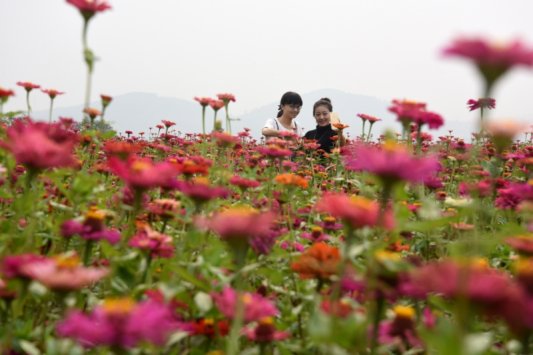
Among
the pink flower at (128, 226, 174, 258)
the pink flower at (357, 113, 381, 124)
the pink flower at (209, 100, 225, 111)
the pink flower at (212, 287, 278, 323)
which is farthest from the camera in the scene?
the pink flower at (357, 113, 381, 124)

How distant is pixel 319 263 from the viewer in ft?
3.46

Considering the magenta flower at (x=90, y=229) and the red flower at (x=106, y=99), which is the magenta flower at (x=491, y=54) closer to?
the magenta flower at (x=90, y=229)

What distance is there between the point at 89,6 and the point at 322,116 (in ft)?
14.4

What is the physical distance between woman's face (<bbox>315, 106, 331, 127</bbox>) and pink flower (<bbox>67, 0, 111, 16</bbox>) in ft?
14.4

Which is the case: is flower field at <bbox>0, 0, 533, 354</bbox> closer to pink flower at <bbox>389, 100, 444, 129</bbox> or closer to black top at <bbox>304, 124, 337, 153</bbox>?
pink flower at <bbox>389, 100, 444, 129</bbox>

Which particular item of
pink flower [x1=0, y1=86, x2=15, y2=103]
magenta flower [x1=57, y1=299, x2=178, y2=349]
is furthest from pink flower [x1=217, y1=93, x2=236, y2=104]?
magenta flower [x1=57, y1=299, x2=178, y2=349]

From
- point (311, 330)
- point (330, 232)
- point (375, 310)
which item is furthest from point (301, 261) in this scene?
point (330, 232)

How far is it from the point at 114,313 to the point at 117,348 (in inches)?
2.4

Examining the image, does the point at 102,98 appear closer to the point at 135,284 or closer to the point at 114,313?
the point at 135,284

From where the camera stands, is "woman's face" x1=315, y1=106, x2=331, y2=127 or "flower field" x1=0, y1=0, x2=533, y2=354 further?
"woman's face" x1=315, y1=106, x2=331, y2=127

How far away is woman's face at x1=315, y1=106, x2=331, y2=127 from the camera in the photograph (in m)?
5.57

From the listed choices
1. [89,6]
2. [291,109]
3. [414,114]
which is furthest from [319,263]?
[291,109]

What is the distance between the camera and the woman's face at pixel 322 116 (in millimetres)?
5566

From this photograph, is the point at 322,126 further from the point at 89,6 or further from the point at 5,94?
the point at 89,6
